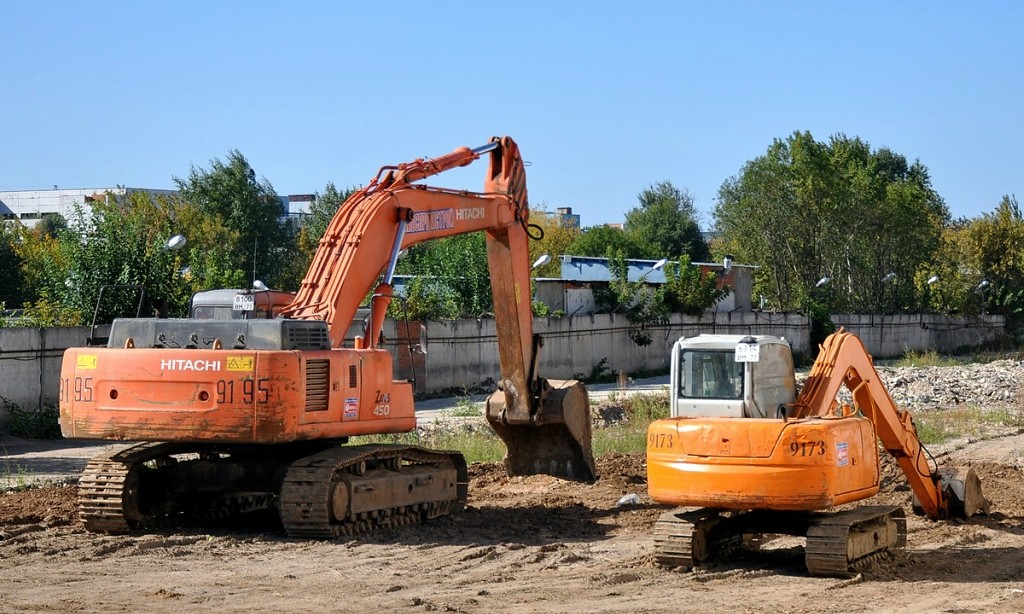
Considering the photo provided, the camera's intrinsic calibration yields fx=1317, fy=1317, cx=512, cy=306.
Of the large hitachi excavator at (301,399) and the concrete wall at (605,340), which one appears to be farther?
the concrete wall at (605,340)

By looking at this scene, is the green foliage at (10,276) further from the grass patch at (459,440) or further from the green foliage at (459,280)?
the grass patch at (459,440)

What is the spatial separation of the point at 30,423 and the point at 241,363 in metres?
13.1

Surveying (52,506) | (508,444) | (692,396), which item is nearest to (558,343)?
(508,444)

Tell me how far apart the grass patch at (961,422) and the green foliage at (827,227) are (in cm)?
2916

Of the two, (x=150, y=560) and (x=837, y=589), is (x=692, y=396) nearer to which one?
(x=837, y=589)

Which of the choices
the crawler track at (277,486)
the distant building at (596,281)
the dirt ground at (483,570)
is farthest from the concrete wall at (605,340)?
the dirt ground at (483,570)

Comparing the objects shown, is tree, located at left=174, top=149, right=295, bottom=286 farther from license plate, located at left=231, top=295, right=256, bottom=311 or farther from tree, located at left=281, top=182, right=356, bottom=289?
license plate, located at left=231, top=295, right=256, bottom=311

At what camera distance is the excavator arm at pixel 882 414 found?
40.3 feet

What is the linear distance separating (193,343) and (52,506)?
152 inches

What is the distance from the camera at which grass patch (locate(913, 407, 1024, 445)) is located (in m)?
25.6

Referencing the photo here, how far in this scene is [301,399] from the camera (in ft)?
42.2

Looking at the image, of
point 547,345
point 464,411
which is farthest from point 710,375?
point 547,345

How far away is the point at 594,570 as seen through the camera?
12086 mm

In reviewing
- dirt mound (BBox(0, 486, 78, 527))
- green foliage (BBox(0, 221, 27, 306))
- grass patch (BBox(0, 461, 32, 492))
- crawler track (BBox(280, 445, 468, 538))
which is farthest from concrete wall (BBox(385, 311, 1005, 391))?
green foliage (BBox(0, 221, 27, 306))
